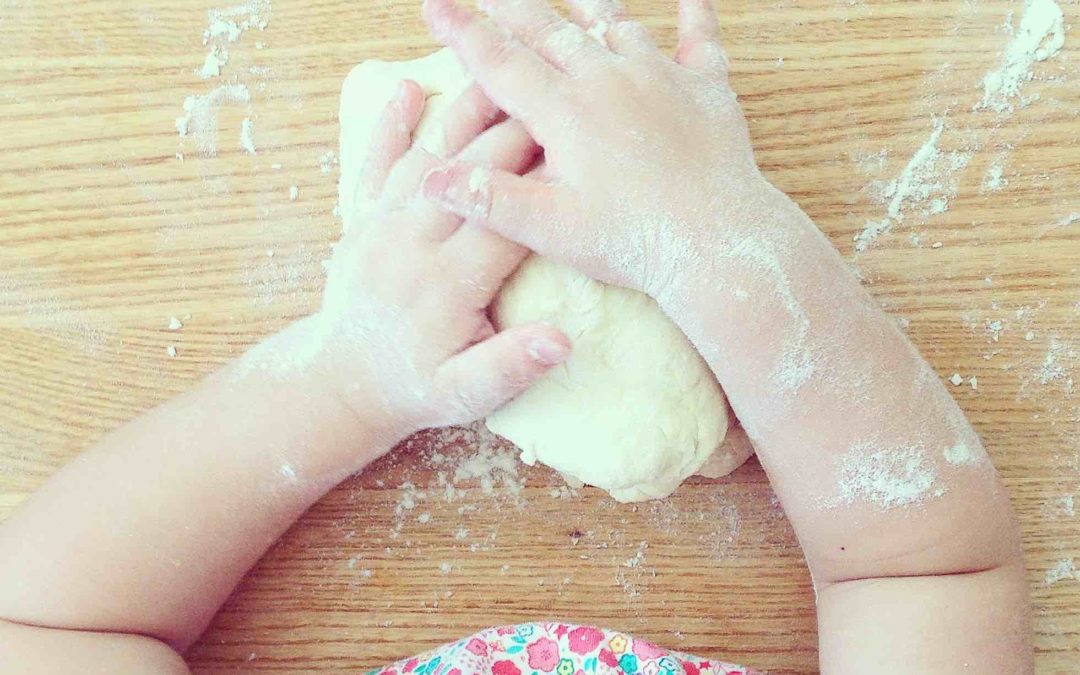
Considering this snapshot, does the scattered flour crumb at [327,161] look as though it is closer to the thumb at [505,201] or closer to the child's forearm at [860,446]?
the thumb at [505,201]

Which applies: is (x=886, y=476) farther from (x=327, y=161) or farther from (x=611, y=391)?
(x=327, y=161)

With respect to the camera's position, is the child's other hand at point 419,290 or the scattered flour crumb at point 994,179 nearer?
the child's other hand at point 419,290

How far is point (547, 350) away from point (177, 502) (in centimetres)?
34

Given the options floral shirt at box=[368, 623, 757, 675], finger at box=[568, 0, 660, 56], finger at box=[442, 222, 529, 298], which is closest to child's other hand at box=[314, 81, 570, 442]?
finger at box=[442, 222, 529, 298]

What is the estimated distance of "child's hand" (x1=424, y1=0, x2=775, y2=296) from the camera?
77 centimetres

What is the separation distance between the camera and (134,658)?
806 millimetres

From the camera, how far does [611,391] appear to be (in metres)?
0.80

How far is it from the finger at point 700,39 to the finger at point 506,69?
5.1 inches

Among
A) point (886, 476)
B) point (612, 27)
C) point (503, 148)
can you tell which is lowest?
point (886, 476)

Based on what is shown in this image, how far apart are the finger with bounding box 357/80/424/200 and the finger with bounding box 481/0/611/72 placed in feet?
0.32

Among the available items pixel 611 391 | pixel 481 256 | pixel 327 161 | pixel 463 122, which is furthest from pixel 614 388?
pixel 327 161

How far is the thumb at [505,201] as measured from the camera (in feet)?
2.52

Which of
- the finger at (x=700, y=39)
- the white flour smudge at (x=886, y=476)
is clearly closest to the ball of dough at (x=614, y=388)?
the white flour smudge at (x=886, y=476)

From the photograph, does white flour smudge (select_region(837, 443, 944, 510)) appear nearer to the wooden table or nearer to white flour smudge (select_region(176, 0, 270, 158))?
the wooden table
